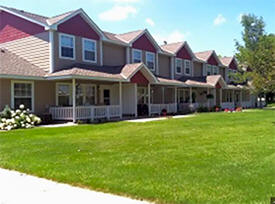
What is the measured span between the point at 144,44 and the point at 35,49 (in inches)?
389

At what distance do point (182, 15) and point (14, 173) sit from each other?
993 cm

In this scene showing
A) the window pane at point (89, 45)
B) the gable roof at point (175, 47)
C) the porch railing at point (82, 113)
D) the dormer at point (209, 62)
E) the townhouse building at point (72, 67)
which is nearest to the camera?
the townhouse building at point (72, 67)

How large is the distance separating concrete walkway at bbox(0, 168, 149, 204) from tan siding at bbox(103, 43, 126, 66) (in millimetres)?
16711

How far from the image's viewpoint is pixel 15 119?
14594 millimetres

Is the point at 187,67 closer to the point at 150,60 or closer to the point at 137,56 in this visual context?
the point at 150,60

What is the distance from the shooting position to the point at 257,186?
4699 mm

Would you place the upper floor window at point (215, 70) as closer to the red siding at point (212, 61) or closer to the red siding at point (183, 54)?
the red siding at point (212, 61)

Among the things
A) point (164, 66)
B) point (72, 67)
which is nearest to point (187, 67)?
point (164, 66)

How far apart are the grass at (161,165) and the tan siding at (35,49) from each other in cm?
906

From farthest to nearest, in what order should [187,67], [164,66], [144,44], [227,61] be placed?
[227,61] → [187,67] → [164,66] → [144,44]

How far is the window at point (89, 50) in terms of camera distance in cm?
1988

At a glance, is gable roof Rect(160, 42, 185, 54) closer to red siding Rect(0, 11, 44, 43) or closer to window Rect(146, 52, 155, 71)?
window Rect(146, 52, 155, 71)

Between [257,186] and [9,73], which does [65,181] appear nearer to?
[257,186]

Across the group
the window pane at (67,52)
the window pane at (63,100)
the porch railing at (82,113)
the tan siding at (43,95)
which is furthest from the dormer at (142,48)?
the tan siding at (43,95)
